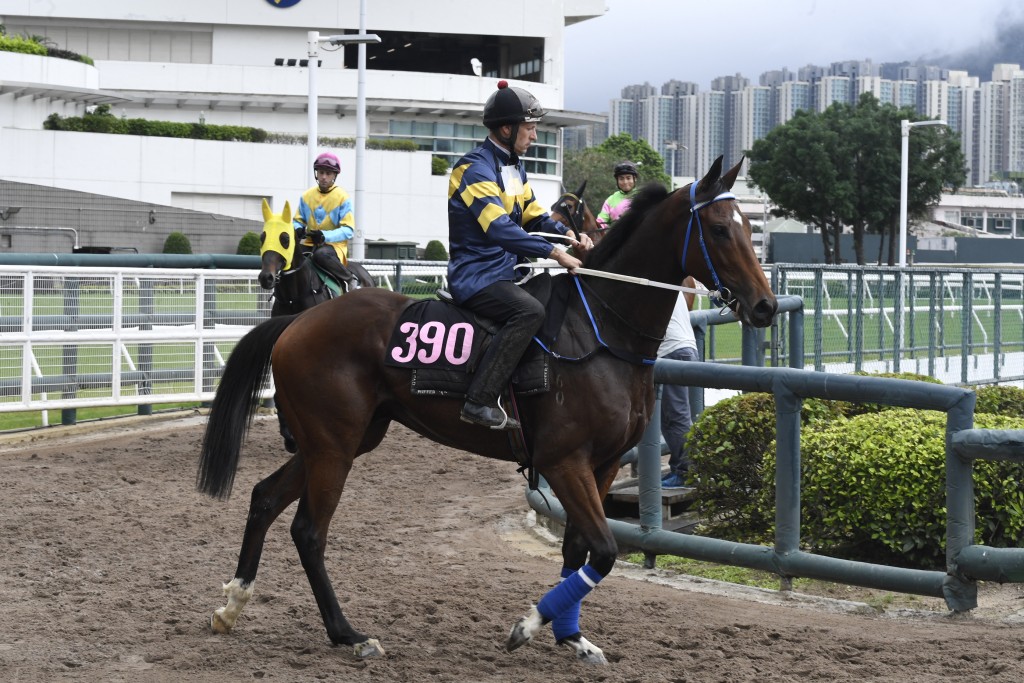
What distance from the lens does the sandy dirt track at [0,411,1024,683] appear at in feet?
16.4

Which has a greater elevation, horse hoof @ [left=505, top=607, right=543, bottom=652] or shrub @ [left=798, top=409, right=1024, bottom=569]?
shrub @ [left=798, top=409, right=1024, bottom=569]

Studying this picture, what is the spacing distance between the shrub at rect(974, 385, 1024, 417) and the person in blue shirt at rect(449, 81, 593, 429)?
4496 mm

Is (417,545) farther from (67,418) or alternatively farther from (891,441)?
(67,418)

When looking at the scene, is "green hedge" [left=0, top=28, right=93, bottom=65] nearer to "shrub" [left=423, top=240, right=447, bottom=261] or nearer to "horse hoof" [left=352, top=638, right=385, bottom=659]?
"shrub" [left=423, top=240, right=447, bottom=261]

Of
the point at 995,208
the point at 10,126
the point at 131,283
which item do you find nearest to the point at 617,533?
the point at 131,283

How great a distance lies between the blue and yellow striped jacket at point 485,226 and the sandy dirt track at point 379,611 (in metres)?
1.58

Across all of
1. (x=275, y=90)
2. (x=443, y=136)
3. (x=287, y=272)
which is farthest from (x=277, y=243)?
(x=443, y=136)


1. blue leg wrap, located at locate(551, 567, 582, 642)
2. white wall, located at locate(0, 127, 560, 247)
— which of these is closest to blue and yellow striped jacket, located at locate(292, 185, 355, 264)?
blue leg wrap, located at locate(551, 567, 582, 642)

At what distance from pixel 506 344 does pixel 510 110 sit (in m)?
1.02

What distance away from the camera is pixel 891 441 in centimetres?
655

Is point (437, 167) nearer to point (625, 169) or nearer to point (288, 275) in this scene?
point (625, 169)

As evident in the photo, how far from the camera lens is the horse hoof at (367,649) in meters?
5.20

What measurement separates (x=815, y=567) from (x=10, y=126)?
147ft

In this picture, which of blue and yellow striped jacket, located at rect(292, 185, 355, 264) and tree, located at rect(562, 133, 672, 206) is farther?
tree, located at rect(562, 133, 672, 206)
